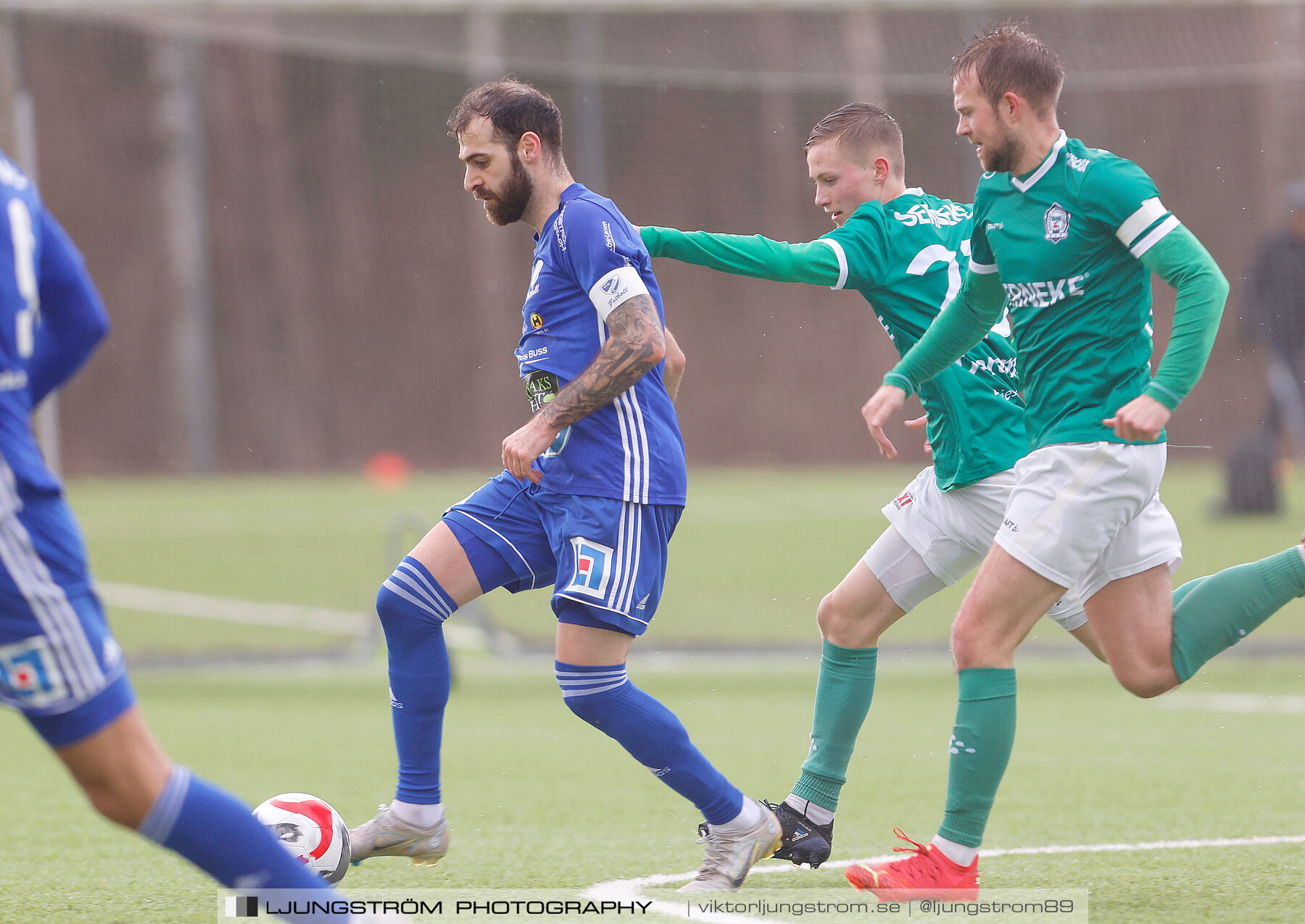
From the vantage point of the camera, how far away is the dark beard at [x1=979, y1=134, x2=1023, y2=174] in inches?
144

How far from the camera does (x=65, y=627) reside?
2.57 meters

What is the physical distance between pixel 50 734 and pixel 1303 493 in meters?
13.4

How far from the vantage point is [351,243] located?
11266 mm

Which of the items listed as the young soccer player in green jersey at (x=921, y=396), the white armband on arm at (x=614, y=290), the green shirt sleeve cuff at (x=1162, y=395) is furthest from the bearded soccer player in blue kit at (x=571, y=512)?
the green shirt sleeve cuff at (x=1162, y=395)

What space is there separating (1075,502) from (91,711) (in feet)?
7.36

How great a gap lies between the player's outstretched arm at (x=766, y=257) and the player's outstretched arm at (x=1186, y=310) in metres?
0.90

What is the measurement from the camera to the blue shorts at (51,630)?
8.31 feet

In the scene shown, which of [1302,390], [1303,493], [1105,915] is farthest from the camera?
[1303,493]

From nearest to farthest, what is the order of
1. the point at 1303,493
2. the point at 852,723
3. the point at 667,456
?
the point at 667,456 → the point at 852,723 → the point at 1303,493

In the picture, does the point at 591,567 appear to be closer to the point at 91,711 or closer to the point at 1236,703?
the point at 91,711

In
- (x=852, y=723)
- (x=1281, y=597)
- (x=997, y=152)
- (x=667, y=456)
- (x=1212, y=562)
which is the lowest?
(x=1212, y=562)

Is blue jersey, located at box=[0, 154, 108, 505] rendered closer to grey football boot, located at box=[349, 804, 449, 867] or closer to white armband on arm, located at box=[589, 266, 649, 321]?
white armband on arm, located at box=[589, 266, 649, 321]

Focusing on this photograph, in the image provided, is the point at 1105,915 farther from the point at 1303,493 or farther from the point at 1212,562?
the point at 1303,493

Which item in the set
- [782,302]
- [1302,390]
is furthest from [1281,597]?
[1302,390]
